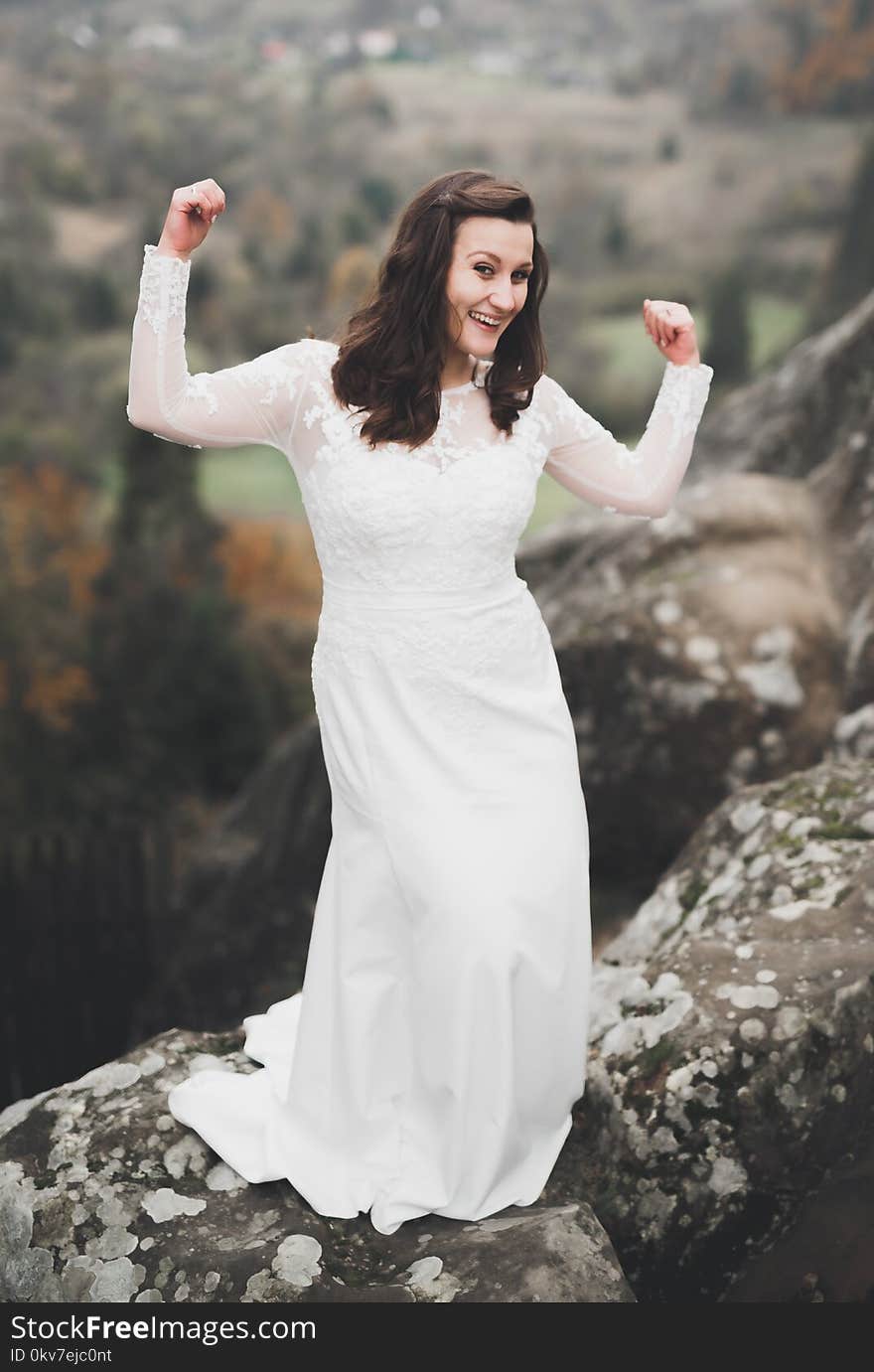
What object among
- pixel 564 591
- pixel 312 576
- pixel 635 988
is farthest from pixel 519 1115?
pixel 312 576

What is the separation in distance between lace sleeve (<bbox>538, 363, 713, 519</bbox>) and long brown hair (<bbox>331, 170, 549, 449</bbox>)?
0.34 meters

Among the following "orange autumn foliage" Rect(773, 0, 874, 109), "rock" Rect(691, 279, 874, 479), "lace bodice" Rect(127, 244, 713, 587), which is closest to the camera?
"lace bodice" Rect(127, 244, 713, 587)

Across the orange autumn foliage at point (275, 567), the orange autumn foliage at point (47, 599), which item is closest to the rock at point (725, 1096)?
the orange autumn foliage at point (47, 599)

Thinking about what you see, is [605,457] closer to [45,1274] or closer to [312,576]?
[45,1274]

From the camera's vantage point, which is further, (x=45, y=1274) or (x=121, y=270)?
(x=121, y=270)

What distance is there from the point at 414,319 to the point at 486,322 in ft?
0.45

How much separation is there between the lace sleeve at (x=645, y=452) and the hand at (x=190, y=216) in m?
0.77

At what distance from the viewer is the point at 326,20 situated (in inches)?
964

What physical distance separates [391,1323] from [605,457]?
1.72 metres

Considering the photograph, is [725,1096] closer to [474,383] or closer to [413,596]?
[413,596]

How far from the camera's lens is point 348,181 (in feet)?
80.2

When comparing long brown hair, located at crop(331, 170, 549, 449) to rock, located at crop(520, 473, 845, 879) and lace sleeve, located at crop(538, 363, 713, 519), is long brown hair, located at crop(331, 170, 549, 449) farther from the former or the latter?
rock, located at crop(520, 473, 845, 879)

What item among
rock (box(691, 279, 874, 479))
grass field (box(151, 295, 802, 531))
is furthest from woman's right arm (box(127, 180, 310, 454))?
grass field (box(151, 295, 802, 531))

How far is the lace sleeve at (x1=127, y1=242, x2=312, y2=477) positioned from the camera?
2.42 metres
